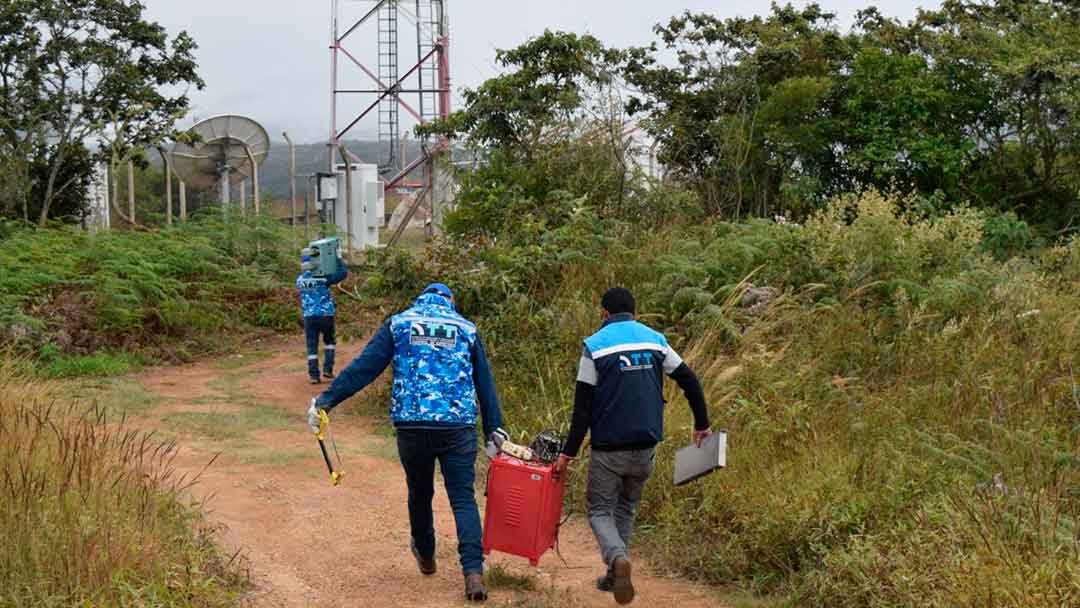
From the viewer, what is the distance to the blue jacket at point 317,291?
Answer: 1408cm

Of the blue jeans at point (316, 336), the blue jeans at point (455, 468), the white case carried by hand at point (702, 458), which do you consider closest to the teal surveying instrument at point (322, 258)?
the blue jeans at point (316, 336)

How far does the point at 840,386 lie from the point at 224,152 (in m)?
16.5

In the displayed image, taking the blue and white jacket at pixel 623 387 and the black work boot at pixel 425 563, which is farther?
the black work boot at pixel 425 563

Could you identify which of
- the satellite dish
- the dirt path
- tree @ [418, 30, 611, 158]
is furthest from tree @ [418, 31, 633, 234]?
the satellite dish

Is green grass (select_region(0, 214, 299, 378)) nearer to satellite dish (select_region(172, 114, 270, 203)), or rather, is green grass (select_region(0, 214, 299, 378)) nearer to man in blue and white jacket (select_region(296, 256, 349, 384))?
man in blue and white jacket (select_region(296, 256, 349, 384))

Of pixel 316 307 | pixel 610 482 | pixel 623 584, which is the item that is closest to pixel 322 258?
pixel 316 307

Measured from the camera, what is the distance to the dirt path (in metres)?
6.93

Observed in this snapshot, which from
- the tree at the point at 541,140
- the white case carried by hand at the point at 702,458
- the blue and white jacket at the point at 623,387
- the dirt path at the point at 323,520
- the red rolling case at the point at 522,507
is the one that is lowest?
the dirt path at the point at 323,520

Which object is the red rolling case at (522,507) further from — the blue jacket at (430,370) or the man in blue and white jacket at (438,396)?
the blue jacket at (430,370)

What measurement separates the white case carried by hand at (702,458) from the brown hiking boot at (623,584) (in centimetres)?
78

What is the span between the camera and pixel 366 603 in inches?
265

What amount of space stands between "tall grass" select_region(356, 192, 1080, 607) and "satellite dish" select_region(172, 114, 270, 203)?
1083cm

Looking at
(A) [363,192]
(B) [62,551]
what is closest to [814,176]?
(A) [363,192]

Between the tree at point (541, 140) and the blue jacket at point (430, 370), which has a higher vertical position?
the tree at point (541, 140)
